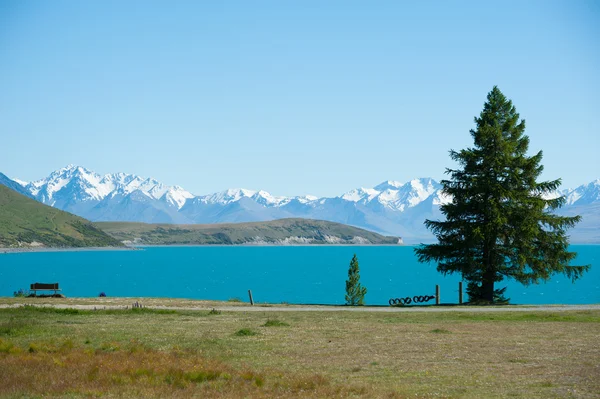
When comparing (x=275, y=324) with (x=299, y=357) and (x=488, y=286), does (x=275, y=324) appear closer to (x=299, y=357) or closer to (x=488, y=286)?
(x=299, y=357)

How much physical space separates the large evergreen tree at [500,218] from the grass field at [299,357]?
44.8 ft

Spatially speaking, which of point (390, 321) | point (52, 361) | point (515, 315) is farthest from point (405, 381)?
point (515, 315)

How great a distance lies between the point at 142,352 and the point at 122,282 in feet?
501

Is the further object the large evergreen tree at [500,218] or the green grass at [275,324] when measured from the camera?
the large evergreen tree at [500,218]

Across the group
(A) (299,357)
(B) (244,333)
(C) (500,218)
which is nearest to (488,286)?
→ (C) (500,218)

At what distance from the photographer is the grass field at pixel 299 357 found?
18000mm

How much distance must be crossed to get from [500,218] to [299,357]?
29.1 metres

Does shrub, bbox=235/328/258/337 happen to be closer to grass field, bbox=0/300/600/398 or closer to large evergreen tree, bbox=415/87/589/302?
grass field, bbox=0/300/600/398

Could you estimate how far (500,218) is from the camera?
48.4m

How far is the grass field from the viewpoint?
18000 mm

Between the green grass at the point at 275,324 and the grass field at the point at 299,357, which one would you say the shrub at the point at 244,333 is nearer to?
the grass field at the point at 299,357

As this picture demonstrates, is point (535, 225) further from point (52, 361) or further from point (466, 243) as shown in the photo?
point (52, 361)

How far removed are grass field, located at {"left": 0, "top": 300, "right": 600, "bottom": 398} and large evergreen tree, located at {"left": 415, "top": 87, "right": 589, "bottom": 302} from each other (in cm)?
1365

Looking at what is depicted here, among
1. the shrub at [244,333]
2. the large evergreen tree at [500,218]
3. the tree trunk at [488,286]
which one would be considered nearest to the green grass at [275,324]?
the shrub at [244,333]
